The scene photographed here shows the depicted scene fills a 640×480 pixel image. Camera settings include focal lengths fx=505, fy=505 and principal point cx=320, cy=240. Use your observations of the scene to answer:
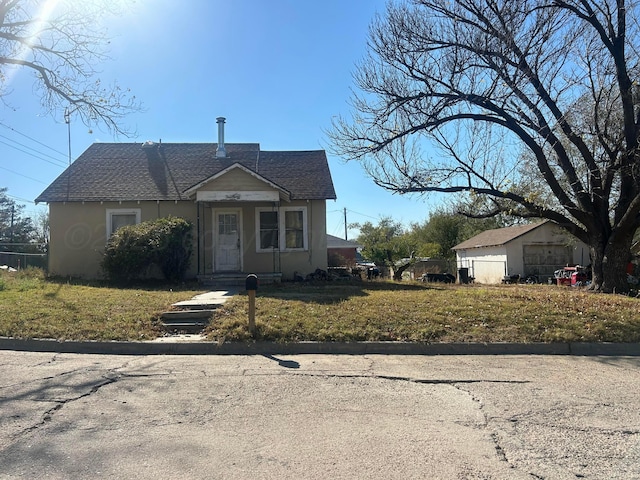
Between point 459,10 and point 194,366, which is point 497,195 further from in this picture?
point 194,366

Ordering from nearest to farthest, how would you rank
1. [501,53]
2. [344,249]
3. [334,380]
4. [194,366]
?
[334,380] < [194,366] < [501,53] < [344,249]

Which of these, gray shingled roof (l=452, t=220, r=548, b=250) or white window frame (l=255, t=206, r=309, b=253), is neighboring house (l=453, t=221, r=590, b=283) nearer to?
gray shingled roof (l=452, t=220, r=548, b=250)

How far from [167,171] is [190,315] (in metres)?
11.7

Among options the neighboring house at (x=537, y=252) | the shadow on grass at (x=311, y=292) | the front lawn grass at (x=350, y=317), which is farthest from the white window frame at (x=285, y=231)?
the neighboring house at (x=537, y=252)

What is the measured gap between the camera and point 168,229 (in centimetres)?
1596

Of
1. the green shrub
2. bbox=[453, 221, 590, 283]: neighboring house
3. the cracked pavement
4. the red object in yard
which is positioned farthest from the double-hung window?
bbox=[453, 221, 590, 283]: neighboring house

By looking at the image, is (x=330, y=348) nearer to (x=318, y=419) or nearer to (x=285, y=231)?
(x=318, y=419)

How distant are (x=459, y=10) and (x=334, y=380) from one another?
479 inches

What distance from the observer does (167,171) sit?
66.4ft

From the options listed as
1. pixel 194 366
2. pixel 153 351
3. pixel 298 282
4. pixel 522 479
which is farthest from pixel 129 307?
pixel 522 479

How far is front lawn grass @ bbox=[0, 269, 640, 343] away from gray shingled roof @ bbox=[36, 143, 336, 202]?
21.8 ft

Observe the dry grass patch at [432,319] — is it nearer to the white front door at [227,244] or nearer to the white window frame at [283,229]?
the white window frame at [283,229]

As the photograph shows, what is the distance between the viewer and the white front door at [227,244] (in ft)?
59.9

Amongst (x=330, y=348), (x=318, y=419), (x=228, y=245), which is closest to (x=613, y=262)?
(x=330, y=348)
